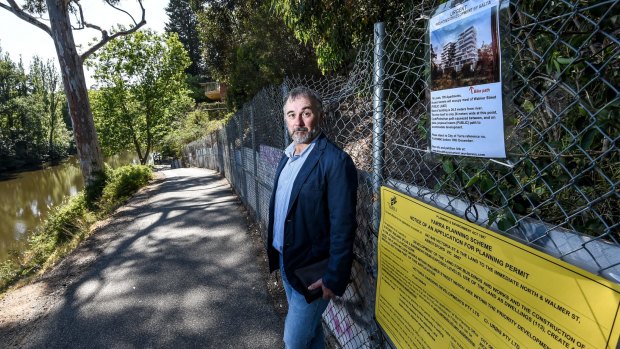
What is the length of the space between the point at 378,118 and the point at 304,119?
48 centimetres

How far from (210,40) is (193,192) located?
29.3ft

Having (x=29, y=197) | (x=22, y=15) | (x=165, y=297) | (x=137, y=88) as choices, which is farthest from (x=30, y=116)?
(x=165, y=297)

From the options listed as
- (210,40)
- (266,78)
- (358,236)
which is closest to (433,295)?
(358,236)

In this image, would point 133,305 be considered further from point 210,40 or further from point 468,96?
point 210,40

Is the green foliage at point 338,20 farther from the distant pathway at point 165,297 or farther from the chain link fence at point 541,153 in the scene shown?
the distant pathway at point 165,297

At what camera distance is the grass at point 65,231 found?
22.8 ft

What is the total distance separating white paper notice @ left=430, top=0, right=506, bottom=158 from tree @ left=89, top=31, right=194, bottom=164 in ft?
84.7

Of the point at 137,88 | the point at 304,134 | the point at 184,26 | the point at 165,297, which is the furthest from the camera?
the point at 184,26

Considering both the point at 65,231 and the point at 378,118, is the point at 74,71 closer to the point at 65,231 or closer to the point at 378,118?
the point at 65,231

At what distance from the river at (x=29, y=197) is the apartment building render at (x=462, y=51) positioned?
14.4 meters

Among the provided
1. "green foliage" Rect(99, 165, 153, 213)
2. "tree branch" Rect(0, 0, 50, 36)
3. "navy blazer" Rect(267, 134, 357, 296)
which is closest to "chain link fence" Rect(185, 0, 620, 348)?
"navy blazer" Rect(267, 134, 357, 296)

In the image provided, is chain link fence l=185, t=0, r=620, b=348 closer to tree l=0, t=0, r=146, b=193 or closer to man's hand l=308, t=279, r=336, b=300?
man's hand l=308, t=279, r=336, b=300

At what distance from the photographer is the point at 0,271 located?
805 centimetres

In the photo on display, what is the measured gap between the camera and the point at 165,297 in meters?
4.15
